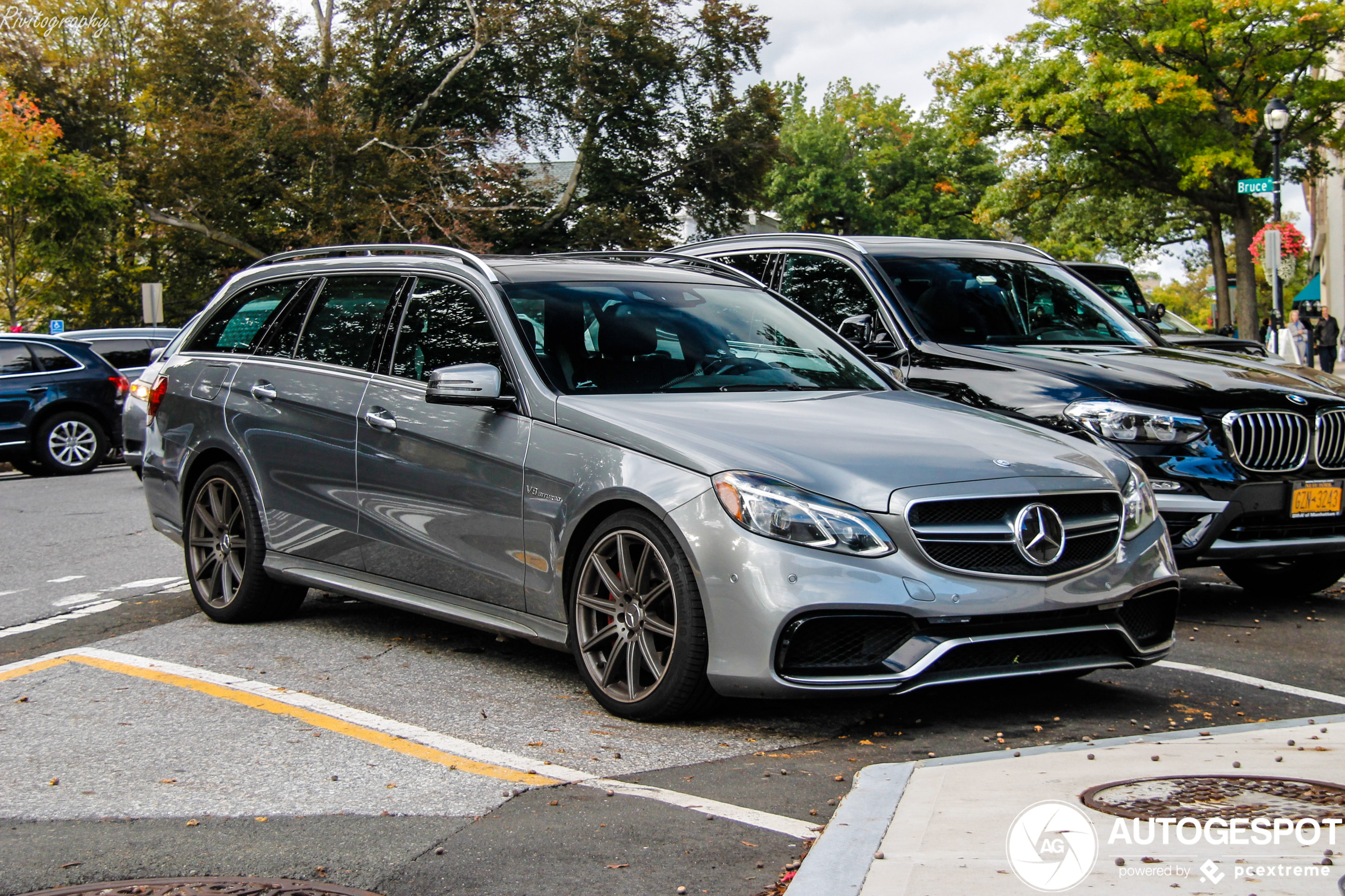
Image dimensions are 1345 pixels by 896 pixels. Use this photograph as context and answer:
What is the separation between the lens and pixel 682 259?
718cm

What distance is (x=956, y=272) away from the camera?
28.2 ft

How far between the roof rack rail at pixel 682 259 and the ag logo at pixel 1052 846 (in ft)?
11.7

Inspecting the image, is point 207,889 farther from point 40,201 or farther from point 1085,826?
point 40,201

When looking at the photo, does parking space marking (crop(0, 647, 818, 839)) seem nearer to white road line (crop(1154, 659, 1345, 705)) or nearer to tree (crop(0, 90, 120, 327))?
white road line (crop(1154, 659, 1345, 705))

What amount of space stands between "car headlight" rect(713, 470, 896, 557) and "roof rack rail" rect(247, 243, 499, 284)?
190cm

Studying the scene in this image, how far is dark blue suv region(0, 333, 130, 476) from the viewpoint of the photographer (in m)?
18.4

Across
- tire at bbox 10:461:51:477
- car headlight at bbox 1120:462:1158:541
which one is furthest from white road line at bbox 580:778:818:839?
tire at bbox 10:461:51:477

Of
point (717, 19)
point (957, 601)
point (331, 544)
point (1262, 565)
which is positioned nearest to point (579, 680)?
point (331, 544)

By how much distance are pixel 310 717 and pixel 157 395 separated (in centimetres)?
325

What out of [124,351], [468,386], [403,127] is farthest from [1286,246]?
[468,386]

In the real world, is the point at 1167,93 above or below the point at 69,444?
above

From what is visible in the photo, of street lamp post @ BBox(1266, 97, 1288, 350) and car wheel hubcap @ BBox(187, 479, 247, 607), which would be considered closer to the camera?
car wheel hubcap @ BBox(187, 479, 247, 607)

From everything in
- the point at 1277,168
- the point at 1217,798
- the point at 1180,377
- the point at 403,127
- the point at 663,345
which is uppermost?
the point at 403,127

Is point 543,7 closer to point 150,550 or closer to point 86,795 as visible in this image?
point 150,550
